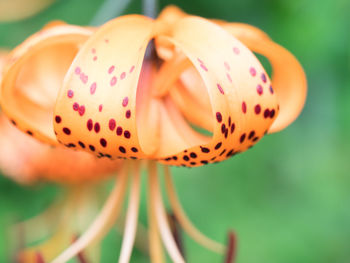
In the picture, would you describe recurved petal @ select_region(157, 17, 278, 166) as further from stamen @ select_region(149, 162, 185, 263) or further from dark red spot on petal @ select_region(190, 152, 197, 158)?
stamen @ select_region(149, 162, 185, 263)


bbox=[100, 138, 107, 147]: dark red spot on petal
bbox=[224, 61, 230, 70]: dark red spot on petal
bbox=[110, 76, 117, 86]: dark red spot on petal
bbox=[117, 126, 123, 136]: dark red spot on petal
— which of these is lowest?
bbox=[100, 138, 107, 147]: dark red spot on petal

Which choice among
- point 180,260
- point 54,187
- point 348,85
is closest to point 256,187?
point 348,85

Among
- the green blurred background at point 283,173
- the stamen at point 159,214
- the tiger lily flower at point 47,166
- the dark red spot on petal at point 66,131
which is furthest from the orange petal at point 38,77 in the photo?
the green blurred background at point 283,173

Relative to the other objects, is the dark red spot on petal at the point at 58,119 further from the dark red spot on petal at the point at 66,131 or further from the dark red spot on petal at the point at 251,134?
the dark red spot on petal at the point at 251,134

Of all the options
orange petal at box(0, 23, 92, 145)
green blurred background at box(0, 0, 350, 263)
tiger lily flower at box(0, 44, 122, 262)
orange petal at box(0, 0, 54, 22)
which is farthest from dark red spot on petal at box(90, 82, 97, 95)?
orange petal at box(0, 0, 54, 22)

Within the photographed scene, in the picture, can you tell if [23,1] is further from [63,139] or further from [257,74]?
[257,74]

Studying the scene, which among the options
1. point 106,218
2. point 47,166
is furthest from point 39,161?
point 106,218
